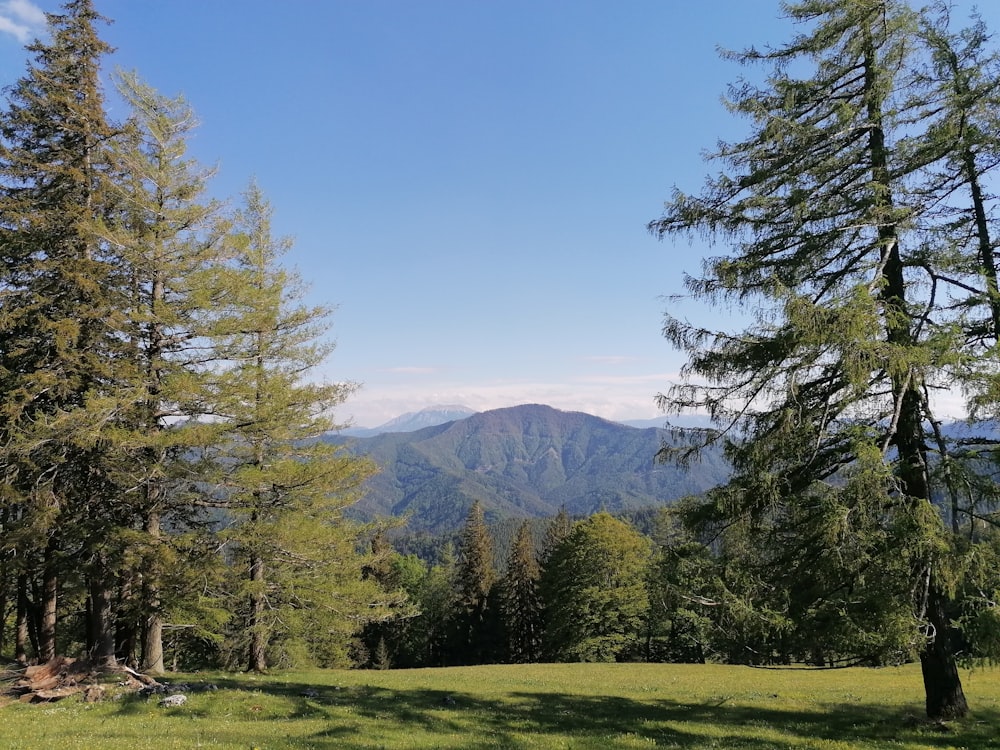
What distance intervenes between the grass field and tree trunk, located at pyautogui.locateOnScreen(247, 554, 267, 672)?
1.96 meters

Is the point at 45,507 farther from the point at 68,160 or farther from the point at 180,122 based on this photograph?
the point at 180,122

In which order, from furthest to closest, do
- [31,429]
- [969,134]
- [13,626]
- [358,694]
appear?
[13,626] → [358,694] → [31,429] → [969,134]

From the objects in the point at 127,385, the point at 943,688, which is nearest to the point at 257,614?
the point at 127,385

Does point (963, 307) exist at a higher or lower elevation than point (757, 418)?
higher

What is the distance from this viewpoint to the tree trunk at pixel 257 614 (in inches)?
623

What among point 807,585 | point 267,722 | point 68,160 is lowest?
point 267,722

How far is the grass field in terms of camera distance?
9.70 metres

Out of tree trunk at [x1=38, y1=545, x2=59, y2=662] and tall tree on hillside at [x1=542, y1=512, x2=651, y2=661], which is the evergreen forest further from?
tall tree on hillside at [x1=542, y1=512, x2=651, y2=661]

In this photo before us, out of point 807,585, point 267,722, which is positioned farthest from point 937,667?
point 267,722

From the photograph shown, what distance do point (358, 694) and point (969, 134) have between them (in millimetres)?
17615

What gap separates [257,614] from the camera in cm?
1731

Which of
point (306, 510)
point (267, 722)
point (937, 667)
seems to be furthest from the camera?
point (306, 510)

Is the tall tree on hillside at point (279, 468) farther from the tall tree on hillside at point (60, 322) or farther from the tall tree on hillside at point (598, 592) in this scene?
the tall tree on hillside at point (598, 592)

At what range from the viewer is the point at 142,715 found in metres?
11.3
